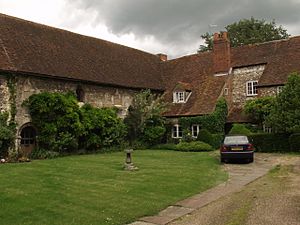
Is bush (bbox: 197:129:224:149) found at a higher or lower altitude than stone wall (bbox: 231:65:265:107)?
lower

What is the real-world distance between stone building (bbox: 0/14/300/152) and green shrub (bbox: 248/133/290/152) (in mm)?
4098

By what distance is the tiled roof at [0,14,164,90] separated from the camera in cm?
2227

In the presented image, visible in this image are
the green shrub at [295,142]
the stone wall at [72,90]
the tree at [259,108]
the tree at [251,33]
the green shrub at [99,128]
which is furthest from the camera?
the tree at [251,33]

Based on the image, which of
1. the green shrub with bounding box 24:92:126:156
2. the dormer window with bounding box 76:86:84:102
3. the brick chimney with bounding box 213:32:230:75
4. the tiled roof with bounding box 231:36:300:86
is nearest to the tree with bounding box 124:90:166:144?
the green shrub with bounding box 24:92:126:156

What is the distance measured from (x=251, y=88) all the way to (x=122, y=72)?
37.4 feet

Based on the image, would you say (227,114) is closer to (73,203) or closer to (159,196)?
(159,196)

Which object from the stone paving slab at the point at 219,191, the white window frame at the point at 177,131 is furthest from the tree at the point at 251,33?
the stone paving slab at the point at 219,191

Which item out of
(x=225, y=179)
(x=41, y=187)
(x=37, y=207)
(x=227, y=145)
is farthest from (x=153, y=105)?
(x=37, y=207)

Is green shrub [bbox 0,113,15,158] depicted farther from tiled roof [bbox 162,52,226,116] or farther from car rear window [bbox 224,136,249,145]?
tiled roof [bbox 162,52,226,116]

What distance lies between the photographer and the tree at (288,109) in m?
21.6

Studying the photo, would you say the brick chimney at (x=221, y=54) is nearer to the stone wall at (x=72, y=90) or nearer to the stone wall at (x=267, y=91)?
the stone wall at (x=267, y=91)

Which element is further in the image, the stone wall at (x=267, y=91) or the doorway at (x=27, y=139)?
the stone wall at (x=267, y=91)

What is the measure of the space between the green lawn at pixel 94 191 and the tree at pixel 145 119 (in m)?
12.3

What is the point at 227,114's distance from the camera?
29.1 metres
